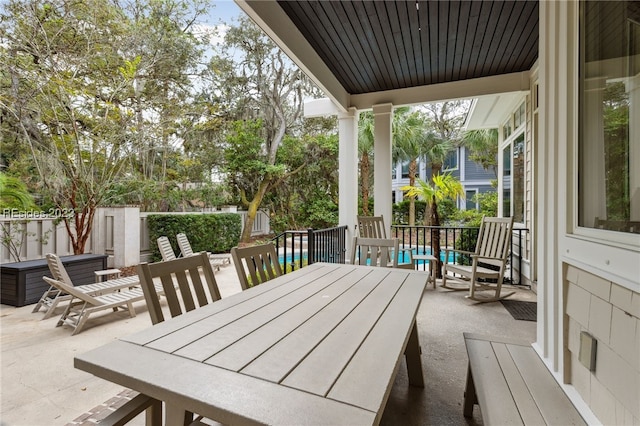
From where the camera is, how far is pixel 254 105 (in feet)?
34.8

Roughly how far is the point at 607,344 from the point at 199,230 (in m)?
7.37

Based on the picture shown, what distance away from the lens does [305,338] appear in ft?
3.45

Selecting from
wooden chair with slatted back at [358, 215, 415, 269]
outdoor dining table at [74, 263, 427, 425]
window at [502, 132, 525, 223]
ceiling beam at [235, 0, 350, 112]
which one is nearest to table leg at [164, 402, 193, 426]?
outdoor dining table at [74, 263, 427, 425]

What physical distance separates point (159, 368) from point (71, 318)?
3.24 m

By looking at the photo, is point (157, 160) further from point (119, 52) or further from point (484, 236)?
point (484, 236)

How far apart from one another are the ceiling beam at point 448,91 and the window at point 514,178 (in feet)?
3.01

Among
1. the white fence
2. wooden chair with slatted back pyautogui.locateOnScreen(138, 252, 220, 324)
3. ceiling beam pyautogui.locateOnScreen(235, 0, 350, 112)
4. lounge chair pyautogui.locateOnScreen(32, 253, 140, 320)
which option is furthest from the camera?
the white fence

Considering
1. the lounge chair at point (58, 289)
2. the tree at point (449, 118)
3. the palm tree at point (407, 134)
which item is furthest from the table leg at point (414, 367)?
the tree at point (449, 118)

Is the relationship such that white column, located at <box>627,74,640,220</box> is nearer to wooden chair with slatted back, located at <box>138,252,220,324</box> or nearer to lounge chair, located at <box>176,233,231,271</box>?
wooden chair with slatted back, located at <box>138,252,220,324</box>

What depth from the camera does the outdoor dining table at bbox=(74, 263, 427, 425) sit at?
2.30 ft

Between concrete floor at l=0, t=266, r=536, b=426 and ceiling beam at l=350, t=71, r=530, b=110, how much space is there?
9.65 ft

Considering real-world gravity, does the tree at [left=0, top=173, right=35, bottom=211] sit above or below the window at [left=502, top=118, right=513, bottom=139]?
below

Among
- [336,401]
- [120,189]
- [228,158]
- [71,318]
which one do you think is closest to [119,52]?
[120,189]

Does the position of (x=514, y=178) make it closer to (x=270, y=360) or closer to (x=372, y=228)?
(x=372, y=228)
